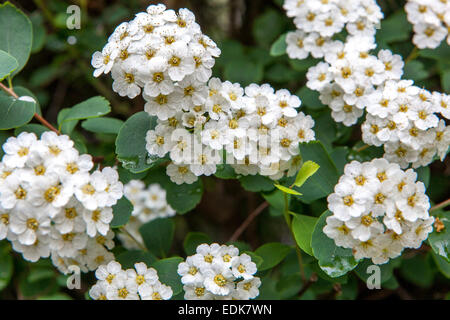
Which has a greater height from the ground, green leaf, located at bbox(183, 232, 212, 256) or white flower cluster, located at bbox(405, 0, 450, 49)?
white flower cluster, located at bbox(405, 0, 450, 49)

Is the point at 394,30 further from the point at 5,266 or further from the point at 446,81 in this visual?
the point at 5,266

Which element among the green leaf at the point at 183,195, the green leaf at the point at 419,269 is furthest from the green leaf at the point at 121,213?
the green leaf at the point at 419,269

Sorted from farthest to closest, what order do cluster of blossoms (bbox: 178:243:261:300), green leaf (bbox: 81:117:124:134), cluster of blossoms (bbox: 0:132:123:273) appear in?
1. green leaf (bbox: 81:117:124:134)
2. cluster of blossoms (bbox: 178:243:261:300)
3. cluster of blossoms (bbox: 0:132:123:273)

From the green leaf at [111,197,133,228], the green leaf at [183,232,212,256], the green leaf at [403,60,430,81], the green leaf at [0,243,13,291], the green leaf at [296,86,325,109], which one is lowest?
the green leaf at [0,243,13,291]

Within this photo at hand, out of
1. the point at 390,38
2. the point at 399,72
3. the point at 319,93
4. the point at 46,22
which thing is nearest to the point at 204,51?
the point at 319,93

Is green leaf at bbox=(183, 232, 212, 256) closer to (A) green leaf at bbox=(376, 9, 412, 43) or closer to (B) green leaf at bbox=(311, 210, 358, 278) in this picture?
(B) green leaf at bbox=(311, 210, 358, 278)

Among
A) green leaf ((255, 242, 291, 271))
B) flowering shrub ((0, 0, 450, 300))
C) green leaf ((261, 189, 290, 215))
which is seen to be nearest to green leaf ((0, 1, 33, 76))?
flowering shrub ((0, 0, 450, 300))

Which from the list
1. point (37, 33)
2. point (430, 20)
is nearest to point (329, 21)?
point (430, 20)

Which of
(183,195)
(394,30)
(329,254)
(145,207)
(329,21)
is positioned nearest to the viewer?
(329,254)
